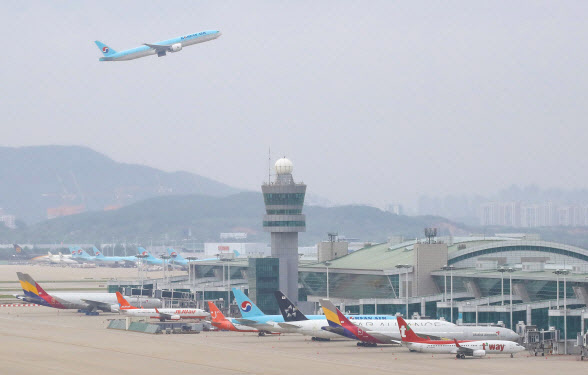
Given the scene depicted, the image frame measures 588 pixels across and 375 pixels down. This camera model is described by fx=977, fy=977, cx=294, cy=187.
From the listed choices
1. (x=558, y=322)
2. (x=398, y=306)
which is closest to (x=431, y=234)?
(x=398, y=306)

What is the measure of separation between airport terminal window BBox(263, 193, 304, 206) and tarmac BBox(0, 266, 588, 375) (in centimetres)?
2517

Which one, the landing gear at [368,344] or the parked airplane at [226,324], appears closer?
the landing gear at [368,344]

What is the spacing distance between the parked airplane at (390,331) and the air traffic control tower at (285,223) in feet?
124

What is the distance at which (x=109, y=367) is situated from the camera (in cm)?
7875

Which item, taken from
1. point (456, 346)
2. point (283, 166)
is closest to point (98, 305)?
point (283, 166)

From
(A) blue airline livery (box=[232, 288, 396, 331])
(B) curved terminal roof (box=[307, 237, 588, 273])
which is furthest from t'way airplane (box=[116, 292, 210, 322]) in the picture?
(B) curved terminal roof (box=[307, 237, 588, 273])

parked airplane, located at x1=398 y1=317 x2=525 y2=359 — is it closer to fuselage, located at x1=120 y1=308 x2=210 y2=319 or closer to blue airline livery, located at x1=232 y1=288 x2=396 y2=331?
blue airline livery, located at x1=232 y1=288 x2=396 y2=331

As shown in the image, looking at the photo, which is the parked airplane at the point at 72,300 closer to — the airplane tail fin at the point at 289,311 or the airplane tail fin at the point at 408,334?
the airplane tail fin at the point at 289,311

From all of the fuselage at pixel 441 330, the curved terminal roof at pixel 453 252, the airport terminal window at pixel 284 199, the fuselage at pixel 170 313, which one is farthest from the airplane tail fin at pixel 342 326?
the airport terminal window at pixel 284 199

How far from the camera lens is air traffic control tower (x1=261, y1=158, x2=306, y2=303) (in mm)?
132250

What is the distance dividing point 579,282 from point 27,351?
56708mm

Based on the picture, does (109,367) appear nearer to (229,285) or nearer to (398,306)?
(398,306)

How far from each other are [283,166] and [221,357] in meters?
51.9

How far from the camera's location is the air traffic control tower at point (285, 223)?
132250 millimetres
